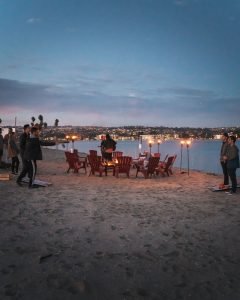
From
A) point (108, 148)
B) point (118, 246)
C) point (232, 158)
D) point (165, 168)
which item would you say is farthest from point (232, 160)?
point (108, 148)

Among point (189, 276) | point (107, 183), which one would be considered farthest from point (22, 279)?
point (107, 183)

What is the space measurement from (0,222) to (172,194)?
5.27 m

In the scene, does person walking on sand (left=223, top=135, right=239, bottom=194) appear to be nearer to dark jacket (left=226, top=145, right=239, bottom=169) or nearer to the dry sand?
dark jacket (left=226, top=145, right=239, bottom=169)

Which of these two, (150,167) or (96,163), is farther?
(96,163)

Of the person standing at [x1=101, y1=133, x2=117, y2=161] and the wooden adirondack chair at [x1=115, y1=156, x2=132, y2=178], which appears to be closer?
the wooden adirondack chair at [x1=115, y1=156, x2=132, y2=178]

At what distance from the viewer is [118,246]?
5.27 metres

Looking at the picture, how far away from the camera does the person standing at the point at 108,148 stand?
49.3 ft

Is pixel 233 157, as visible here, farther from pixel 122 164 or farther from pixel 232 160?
pixel 122 164

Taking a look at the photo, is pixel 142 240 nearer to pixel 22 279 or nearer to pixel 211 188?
pixel 22 279

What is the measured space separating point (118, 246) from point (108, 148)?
990 centimetres

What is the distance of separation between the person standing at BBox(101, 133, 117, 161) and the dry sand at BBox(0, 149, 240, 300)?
5.70m

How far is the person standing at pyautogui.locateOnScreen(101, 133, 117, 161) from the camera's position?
49.3 feet

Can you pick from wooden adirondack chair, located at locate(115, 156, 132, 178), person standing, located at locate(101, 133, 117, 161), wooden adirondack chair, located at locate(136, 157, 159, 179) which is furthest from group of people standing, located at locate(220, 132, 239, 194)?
person standing, located at locate(101, 133, 117, 161)

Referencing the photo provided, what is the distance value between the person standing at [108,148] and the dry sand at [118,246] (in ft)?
18.7
